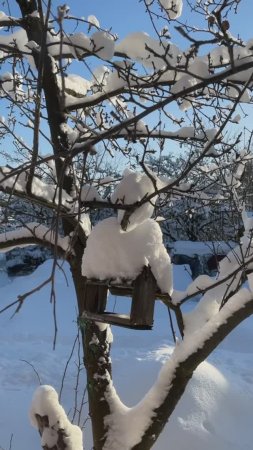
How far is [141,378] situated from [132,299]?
342cm

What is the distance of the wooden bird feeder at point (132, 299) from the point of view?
6.37 ft

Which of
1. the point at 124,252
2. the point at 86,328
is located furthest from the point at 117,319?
the point at 86,328

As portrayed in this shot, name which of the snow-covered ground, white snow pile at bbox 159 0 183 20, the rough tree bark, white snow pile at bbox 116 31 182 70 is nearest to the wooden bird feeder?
the snow-covered ground

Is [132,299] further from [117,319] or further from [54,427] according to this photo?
[54,427]

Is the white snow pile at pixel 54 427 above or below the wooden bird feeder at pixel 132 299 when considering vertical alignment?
below

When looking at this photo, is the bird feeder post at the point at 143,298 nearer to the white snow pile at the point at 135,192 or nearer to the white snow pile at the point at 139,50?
the white snow pile at the point at 135,192

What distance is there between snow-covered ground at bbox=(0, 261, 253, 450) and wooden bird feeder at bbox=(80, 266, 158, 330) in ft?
1.63

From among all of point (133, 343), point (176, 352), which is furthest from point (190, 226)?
→ point (176, 352)

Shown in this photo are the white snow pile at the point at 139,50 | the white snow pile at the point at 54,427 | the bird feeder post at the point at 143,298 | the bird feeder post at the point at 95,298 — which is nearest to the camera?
the bird feeder post at the point at 143,298

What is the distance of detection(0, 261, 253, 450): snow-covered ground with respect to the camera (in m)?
4.36

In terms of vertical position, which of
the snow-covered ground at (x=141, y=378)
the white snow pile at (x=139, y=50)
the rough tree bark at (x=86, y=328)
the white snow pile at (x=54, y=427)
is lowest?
the snow-covered ground at (x=141, y=378)

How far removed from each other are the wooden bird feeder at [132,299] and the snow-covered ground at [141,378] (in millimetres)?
497

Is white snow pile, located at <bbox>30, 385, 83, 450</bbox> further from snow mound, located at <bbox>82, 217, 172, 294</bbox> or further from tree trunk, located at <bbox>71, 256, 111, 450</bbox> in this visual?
snow mound, located at <bbox>82, 217, 172, 294</bbox>

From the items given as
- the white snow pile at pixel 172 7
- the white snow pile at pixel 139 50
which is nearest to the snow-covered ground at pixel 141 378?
the white snow pile at pixel 139 50
